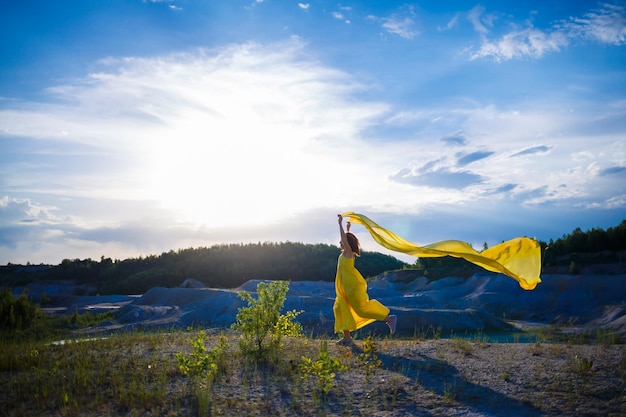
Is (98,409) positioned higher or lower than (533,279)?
lower

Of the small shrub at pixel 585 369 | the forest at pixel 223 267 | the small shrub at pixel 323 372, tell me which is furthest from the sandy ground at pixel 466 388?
the forest at pixel 223 267

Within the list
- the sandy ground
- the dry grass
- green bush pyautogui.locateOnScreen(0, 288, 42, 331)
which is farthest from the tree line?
the sandy ground

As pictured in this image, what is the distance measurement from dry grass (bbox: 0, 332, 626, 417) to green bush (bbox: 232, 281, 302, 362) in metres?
0.28

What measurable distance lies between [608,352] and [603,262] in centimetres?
2755

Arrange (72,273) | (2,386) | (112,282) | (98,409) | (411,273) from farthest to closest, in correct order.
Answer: (72,273) → (112,282) → (411,273) → (2,386) → (98,409)

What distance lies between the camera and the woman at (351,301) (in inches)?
378

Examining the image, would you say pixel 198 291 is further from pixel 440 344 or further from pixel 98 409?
pixel 98 409

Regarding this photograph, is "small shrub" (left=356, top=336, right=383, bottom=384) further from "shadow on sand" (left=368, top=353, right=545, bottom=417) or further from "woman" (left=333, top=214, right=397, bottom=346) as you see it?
"woman" (left=333, top=214, right=397, bottom=346)

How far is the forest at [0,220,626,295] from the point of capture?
39009 millimetres

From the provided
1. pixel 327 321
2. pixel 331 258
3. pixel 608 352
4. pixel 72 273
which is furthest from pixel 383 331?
pixel 72 273

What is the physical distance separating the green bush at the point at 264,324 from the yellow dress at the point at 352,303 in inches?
36.3

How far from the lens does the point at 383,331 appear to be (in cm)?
2020

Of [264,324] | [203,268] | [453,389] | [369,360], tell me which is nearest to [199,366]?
[264,324]

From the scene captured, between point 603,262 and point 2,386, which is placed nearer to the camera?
point 2,386
